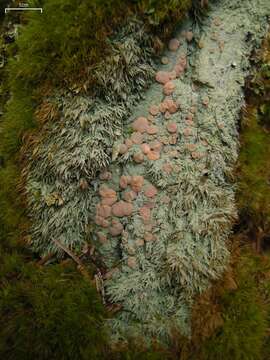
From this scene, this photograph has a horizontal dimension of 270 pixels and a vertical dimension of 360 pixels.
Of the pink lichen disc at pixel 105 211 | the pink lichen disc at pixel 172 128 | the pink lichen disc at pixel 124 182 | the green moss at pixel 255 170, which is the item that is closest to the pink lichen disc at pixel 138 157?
the pink lichen disc at pixel 124 182

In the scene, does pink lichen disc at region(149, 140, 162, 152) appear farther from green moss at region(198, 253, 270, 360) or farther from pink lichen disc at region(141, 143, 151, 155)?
green moss at region(198, 253, 270, 360)

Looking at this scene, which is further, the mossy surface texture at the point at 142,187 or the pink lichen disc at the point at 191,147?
the pink lichen disc at the point at 191,147

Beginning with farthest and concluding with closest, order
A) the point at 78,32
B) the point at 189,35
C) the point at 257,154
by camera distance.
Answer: the point at 257,154
the point at 189,35
the point at 78,32

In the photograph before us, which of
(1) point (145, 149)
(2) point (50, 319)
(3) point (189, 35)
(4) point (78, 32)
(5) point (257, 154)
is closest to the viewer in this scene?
(2) point (50, 319)

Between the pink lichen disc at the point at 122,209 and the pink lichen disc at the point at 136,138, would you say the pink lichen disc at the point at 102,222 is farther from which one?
the pink lichen disc at the point at 136,138

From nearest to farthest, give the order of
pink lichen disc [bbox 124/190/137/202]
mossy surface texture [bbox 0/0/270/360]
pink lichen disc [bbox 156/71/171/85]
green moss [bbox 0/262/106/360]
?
green moss [bbox 0/262/106/360] < mossy surface texture [bbox 0/0/270/360] < pink lichen disc [bbox 124/190/137/202] < pink lichen disc [bbox 156/71/171/85]

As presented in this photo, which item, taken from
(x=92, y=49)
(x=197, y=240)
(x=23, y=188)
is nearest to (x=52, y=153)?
(x=23, y=188)

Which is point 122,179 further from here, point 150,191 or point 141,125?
point 141,125

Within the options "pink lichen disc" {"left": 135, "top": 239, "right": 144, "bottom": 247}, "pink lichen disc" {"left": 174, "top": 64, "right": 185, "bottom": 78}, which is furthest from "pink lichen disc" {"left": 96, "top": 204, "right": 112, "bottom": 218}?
"pink lichen disc" {"left": 174, "top": 64, "right": 185, "bottom": 78}

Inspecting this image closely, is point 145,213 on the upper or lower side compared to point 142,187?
lower

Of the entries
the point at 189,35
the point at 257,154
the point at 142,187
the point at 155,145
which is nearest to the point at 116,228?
the point at 142,187

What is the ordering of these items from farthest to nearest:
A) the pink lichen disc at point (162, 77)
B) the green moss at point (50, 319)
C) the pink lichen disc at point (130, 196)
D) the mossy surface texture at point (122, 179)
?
the pink lichen disc at point (162, 77) < the pink lichen disc at point (130, 196) < the mossy surface texture at point (122, 179) < the green moss at point (50, 319)

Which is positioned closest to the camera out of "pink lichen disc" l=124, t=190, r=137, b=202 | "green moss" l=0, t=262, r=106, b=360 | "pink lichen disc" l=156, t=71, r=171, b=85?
"green moss" l=0, t=262, r=106, b=360
